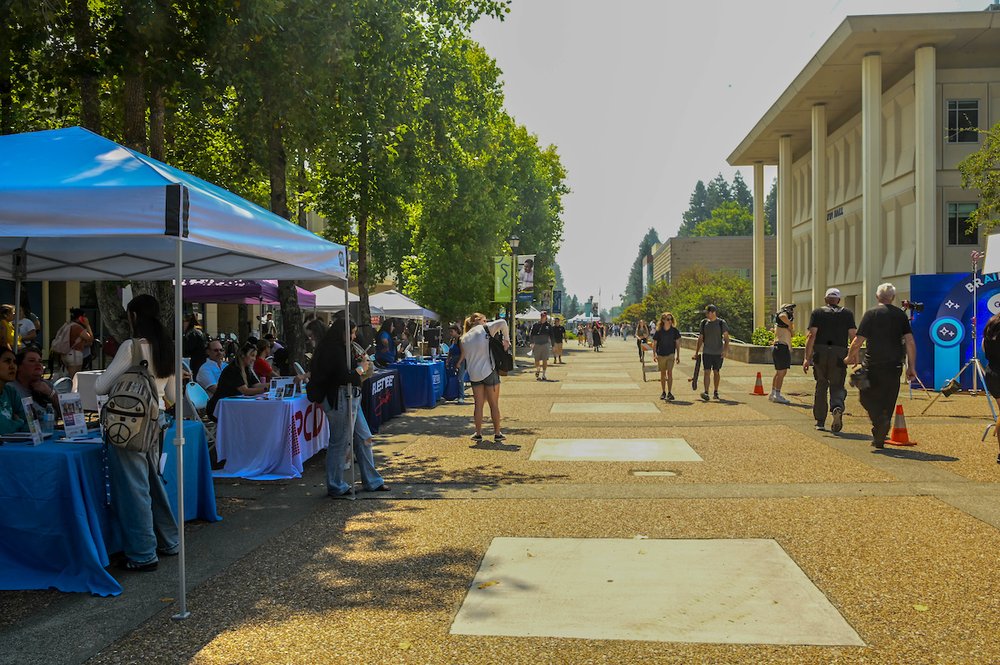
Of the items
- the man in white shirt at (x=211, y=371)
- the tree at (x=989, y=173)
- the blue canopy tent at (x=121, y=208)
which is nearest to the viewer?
the blue canopy tent at (x=121, y=208)

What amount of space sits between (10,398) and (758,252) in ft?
168

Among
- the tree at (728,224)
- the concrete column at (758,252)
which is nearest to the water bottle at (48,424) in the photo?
the concrete column at (758,252)

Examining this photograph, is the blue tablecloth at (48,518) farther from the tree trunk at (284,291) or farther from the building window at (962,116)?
the building window at (962,116)

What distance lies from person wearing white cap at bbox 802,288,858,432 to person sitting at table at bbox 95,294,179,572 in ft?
30.3

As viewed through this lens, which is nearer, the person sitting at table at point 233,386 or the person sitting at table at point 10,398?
the person sitting at table at point 10,398

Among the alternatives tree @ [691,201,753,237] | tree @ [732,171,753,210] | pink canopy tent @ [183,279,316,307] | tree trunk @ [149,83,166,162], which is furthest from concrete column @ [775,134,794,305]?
tree @ [732,171,753,210]

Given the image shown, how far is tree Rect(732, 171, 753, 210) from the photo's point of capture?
186 m

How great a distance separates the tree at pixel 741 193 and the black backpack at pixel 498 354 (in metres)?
182

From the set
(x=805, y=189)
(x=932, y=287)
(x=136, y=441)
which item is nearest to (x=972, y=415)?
(x=932, y=287)

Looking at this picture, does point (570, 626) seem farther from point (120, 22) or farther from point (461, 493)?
point (120, 22)

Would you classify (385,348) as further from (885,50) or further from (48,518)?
(885,50)

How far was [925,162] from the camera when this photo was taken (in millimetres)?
30312

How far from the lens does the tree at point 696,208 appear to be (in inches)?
7702

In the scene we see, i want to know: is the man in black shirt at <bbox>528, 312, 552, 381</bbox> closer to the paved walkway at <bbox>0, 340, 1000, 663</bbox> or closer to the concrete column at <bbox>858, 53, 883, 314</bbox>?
the concrete column at <bbox>858, 53, 883, 314</bbox>
